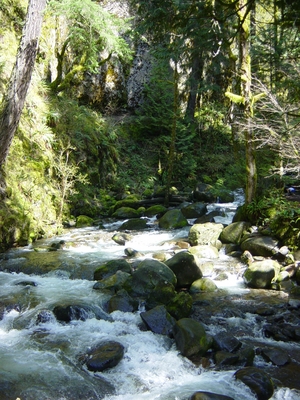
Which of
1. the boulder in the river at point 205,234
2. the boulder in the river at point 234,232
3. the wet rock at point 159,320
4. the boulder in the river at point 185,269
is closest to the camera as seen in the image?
the wet rock at point 159,320

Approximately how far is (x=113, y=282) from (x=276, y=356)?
3.28 m

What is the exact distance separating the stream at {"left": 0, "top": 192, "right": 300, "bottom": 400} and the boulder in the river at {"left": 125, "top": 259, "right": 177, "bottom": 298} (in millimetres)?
548

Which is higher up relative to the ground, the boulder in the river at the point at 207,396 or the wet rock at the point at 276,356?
the boulder in the river at the point at 207,396

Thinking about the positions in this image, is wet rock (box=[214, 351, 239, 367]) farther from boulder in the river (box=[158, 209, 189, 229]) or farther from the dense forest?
boulder in the river (box=[158, 209, 189, 229])

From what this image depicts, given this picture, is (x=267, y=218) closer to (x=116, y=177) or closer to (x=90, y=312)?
(x=90, y=312)

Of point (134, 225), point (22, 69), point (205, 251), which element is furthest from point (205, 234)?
point (22, 69)

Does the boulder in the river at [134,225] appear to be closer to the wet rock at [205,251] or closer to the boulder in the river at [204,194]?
the wet rock at [205,251]

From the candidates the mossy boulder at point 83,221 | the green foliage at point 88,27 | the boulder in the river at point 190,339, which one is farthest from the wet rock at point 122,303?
the green foliage at point 88,27

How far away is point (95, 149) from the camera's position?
15234 millimetres

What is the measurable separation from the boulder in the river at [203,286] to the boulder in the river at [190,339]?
75.2 inches

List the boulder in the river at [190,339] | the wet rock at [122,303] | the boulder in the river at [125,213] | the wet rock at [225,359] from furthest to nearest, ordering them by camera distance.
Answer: the boulder in the river at [125,213] → the wet rock at [122,303] → the boulder in the river at [190,339] → the wet rock at [225,359]

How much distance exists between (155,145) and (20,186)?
10.1m

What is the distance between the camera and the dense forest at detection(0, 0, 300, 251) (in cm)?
763

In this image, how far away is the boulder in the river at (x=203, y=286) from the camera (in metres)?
7.08
